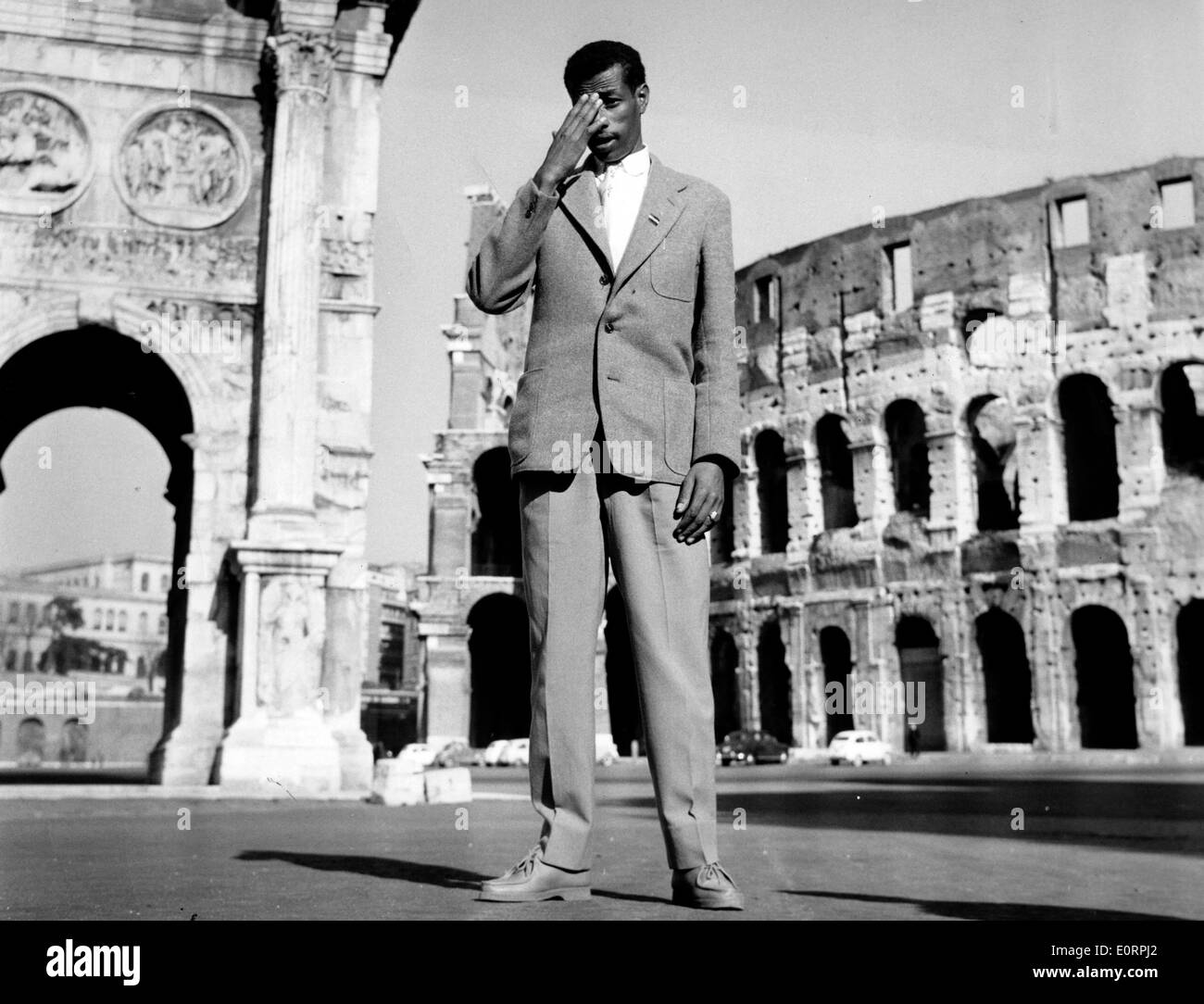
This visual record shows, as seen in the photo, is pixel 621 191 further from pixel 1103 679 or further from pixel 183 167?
pixel 1103 679

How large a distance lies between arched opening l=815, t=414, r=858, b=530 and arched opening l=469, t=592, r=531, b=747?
794cm

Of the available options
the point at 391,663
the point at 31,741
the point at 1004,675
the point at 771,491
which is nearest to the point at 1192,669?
the point at 1004,675

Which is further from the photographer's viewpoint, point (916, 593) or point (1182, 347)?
point (916, 593)

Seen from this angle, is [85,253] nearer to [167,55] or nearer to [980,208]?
[167,55]

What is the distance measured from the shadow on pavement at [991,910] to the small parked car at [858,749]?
933 inches

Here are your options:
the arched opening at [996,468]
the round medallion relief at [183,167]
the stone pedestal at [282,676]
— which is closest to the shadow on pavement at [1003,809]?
the stone pedestal at [282,676]

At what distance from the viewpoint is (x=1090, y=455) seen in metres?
31.5

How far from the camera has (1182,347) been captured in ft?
92.6

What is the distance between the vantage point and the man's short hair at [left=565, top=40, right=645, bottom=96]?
10.4ft

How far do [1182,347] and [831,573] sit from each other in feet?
28.5

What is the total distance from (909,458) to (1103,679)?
666 centimetres

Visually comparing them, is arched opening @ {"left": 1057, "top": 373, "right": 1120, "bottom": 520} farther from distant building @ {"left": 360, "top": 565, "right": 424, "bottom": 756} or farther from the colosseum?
distant building @ {"left": 360, "top": 565, "right": 424, "bottom": 756}

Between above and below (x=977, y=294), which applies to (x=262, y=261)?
below

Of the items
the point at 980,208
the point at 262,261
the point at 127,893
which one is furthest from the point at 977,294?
the point at 127,893
